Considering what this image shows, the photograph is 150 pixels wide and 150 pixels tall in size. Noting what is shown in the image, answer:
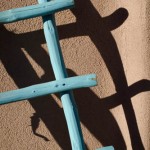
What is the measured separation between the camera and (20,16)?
73cm

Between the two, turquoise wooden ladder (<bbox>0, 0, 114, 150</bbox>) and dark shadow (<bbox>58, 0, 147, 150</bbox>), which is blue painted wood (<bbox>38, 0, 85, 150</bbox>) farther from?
dark shadow (<bbox>58, 0, 147, 150</bbox>)

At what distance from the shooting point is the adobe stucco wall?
863 mm

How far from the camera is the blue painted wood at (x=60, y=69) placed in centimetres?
76

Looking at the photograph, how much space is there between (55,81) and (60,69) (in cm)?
3

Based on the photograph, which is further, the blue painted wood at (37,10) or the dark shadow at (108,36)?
the dark shadow at (108,36)

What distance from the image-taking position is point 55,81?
757mm

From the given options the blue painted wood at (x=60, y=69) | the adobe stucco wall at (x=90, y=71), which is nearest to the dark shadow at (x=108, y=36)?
the adobe stucco wall at (x=90, y=71)

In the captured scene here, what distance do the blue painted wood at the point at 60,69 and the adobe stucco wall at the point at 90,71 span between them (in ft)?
0.36

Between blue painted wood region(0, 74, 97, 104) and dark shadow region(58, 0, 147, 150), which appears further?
dark shadow region(58, 0, 147, 150)

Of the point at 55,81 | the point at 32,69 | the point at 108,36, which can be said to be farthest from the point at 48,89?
the point at 108,36

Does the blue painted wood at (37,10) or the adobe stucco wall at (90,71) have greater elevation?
the blue painted wood at (37,10)

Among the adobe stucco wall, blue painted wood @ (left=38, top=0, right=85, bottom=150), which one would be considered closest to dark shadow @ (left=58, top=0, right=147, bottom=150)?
the adobe stucco wall

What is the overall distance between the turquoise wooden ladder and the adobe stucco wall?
115mm

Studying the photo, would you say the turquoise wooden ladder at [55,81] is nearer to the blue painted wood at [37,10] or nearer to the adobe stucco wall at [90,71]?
the blue painted wood at [37,10]
